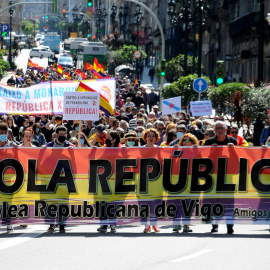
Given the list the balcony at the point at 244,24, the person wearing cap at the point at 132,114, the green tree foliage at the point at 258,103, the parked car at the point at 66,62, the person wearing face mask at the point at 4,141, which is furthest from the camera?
the parked car at the point at 66,62

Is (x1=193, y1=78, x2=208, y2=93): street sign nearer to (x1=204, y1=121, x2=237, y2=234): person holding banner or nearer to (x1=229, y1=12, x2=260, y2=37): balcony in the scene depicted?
(x1=204, y1=121, x2=237, y2=234): person holding banner

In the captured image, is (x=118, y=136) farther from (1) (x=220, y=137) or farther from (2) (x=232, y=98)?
(2) (x=232, y=98)

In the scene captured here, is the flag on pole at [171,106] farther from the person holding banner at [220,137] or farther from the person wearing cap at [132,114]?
the person holding banner at [220,137]

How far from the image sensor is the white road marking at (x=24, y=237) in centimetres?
1087

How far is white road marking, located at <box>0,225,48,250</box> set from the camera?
10.9m

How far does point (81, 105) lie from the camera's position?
1494 cm

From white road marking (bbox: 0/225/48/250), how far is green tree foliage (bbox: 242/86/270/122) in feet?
39.4
